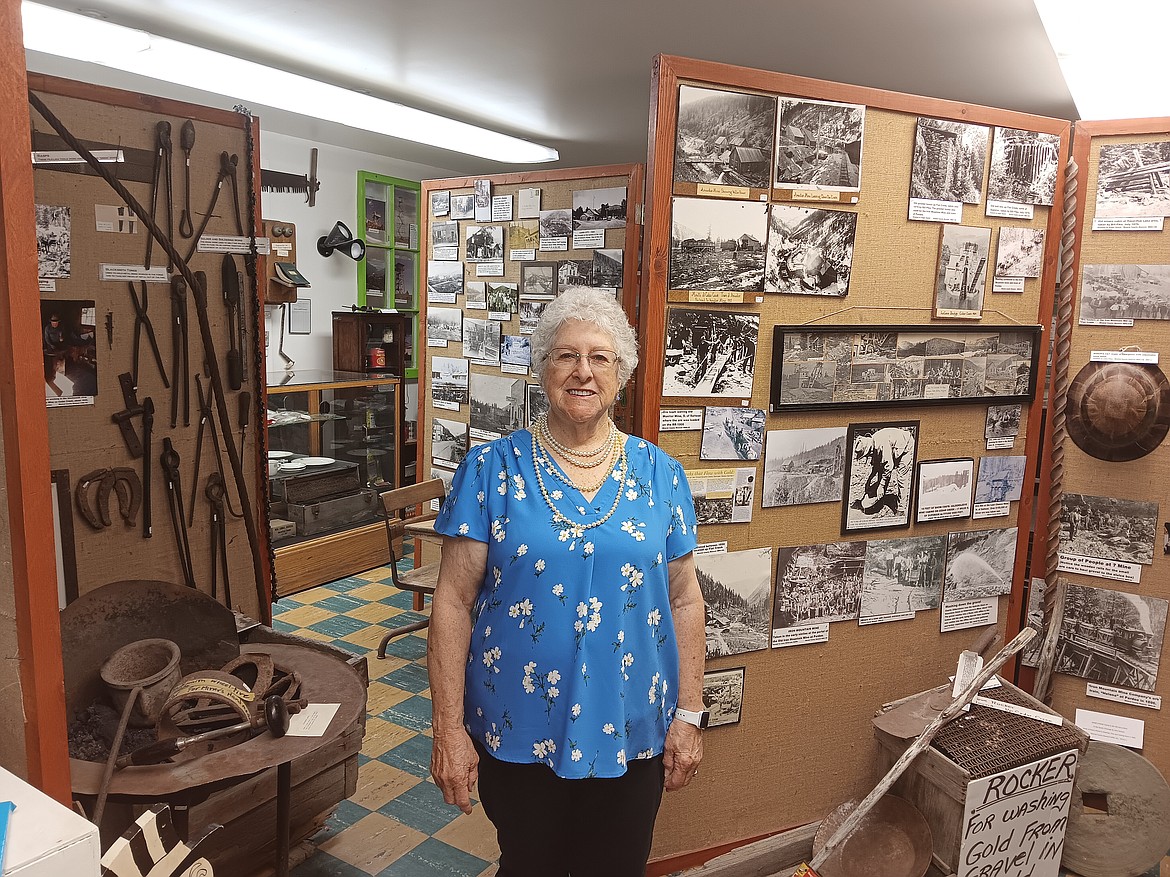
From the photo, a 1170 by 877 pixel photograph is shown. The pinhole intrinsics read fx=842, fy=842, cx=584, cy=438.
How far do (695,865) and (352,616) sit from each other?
10.0ft

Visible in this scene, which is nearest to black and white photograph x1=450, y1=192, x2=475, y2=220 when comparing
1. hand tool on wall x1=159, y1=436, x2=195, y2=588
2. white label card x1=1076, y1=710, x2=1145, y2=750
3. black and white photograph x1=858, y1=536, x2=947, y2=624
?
hand tool on wall x1=159, y1=436, x2=195, y2=588

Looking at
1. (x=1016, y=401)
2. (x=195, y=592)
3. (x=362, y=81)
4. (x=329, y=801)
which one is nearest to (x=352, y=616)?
(x=329, y=801)

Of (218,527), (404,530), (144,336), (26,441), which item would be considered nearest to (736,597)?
(218,527)

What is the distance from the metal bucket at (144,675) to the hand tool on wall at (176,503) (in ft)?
1.96

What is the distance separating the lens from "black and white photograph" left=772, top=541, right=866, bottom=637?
2752 millimetres

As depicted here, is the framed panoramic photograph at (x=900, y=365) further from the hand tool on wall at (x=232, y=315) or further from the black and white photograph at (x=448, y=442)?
the black and white photograph at (x=448, y=442)

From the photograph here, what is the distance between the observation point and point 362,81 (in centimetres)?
538

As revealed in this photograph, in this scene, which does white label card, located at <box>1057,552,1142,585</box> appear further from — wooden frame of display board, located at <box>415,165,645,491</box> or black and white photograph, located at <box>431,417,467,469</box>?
black and white photograph, located at <box>431,417,467,469</box>

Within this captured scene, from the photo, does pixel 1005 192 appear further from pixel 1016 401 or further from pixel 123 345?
pixel 123 345

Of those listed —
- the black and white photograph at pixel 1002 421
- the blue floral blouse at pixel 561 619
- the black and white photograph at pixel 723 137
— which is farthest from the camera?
the black and white photograph at pixel 1002 421

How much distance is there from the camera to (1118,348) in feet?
9.60

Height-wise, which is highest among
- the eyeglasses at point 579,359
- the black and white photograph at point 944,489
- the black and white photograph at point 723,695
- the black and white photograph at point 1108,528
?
the eyeglasses at point 579,359

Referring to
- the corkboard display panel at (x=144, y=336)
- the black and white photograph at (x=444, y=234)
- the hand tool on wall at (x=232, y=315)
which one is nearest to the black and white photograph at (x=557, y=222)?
the black and white photograph at (x=444, y=234)

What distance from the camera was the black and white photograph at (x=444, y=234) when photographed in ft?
16.3
